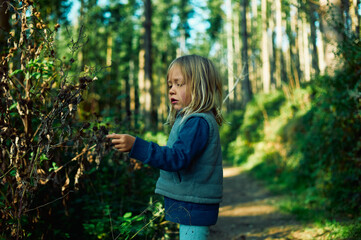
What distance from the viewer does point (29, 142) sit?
93.7 inches

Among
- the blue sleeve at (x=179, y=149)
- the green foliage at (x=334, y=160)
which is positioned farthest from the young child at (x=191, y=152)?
the green foliage at (x=334, y=160)

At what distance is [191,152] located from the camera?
2.02 meters

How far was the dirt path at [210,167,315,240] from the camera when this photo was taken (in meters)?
4.55

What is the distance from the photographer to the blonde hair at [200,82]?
225 centimetres

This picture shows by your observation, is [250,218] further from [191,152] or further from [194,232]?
[191,152]

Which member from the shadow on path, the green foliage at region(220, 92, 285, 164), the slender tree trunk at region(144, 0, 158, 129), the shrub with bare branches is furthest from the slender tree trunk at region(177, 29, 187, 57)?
the shrub with bare branches

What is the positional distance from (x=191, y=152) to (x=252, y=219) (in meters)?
4.05

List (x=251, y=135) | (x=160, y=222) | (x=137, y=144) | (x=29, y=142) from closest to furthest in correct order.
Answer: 1. (x=137, y=144)
2. (x=29, y=142)
3. (x=160, y=222)
4. (x=251, y=135)

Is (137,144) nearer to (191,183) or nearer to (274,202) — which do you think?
(191,183)

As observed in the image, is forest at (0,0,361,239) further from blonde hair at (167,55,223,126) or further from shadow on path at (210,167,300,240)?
shadow on path at (210,167,300,240)

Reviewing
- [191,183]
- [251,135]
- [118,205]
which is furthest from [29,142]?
[251,135]

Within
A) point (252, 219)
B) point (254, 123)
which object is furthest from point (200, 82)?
point (254, 123)

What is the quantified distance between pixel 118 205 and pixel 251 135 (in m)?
11.0

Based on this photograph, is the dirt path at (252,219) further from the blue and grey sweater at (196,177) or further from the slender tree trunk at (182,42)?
the slender tree trunk at (182,42)
